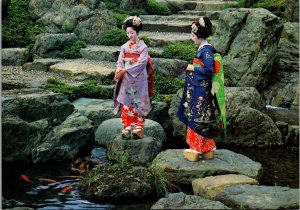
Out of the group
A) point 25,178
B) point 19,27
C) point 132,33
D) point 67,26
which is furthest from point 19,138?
point 19,27

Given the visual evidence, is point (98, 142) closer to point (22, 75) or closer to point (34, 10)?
point (22, 75)

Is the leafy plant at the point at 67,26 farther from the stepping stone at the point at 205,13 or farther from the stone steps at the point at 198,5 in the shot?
the stone steps at the point at 198,5

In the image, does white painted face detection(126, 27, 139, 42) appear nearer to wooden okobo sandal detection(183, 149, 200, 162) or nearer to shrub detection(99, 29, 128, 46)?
wooden okobo sandal detection(183, 149, 200, 162)

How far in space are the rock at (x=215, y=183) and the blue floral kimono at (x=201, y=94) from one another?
30.7 inches

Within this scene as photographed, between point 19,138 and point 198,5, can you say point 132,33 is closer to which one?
point 19,138

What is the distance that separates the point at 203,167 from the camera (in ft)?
26.1

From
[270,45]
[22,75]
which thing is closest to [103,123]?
[22,75]

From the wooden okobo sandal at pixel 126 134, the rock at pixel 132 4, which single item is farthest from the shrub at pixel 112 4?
the wooden okobo sandal at pixel 126 134

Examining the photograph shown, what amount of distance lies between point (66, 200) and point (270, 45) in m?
8.11

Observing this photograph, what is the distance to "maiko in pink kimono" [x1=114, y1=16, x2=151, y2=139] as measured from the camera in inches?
337

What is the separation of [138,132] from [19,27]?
29.6 ft

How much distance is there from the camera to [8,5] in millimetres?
16828

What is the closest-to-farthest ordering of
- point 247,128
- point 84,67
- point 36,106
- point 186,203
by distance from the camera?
point 186,203 < point 36,106 < point 247,128 < point 84,67

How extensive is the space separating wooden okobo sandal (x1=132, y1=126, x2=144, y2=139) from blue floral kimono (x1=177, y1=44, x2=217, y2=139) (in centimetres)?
107
